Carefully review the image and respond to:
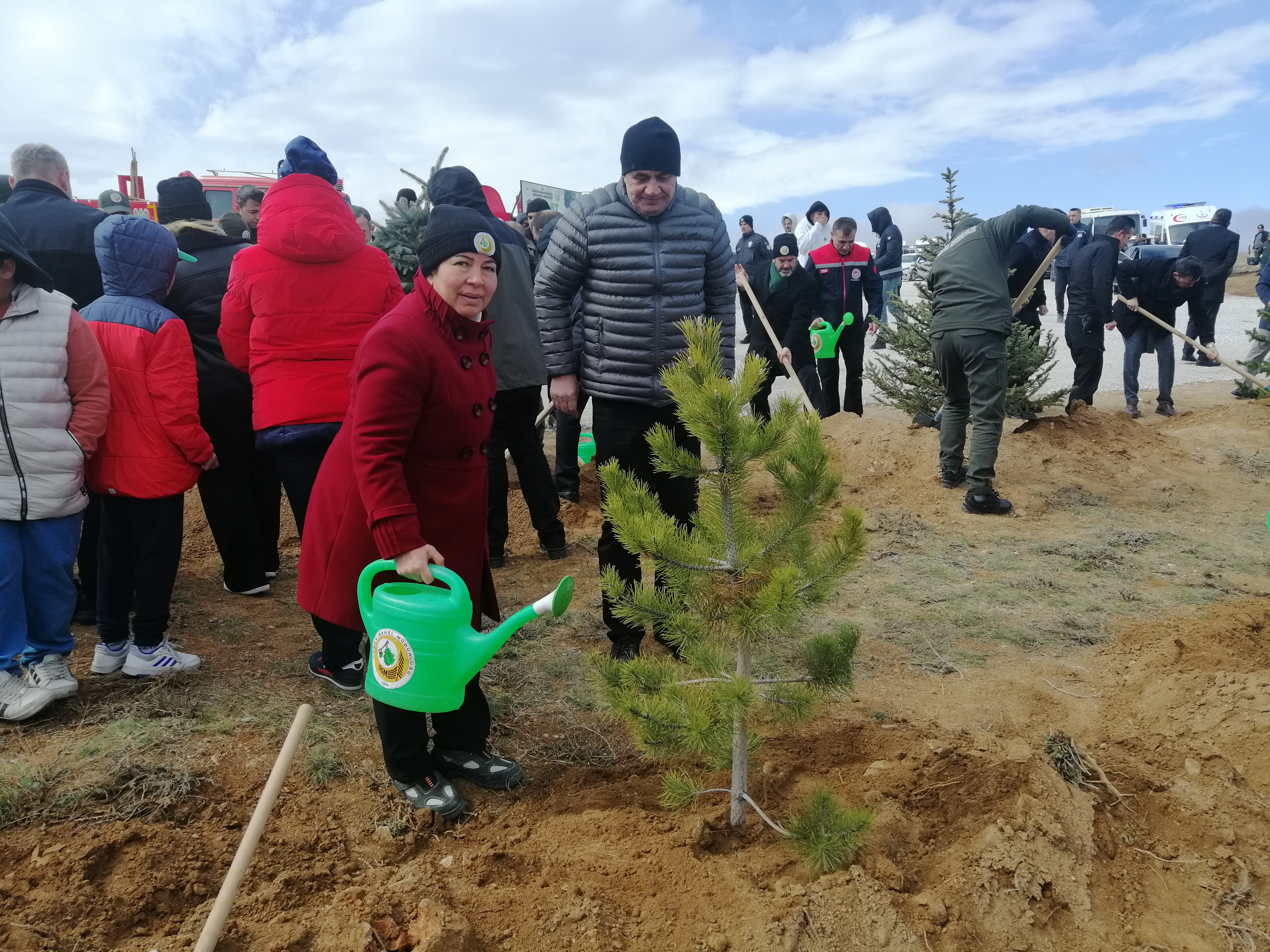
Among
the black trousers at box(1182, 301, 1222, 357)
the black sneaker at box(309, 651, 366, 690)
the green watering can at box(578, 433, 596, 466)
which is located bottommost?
the black sneaker at box(309, 651, 366, 690)

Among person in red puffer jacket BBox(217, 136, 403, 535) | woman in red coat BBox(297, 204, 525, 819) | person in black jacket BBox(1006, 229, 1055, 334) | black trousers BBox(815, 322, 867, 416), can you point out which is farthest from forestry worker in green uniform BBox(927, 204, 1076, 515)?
woman in red coat BBox(297, 204, 525, 819)

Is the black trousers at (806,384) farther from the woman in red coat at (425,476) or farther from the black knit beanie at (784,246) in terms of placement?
the woman in red coat at (425,476)

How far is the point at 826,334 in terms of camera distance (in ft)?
24.0

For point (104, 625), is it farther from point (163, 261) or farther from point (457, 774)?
point (457, 774)

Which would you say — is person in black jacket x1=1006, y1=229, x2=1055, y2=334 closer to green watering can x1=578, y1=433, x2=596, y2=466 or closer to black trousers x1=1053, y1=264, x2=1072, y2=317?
green watering can x1=578, y1=433, x2=596, y2=466

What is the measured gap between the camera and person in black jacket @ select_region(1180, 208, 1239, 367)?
9805mm

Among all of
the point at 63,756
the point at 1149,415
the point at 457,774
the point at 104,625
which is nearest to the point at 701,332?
the point at 457,774

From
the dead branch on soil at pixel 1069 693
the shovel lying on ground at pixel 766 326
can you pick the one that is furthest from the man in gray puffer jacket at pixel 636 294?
the shovel lying on ground at pixel 766 326

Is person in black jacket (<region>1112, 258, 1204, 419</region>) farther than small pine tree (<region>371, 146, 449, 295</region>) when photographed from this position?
Yes

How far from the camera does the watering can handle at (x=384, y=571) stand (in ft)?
6.62

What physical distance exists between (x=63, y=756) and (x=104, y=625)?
745 mm

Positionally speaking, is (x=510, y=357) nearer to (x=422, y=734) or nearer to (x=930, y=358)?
(x=422, y=734)

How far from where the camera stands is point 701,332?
6.40 feet

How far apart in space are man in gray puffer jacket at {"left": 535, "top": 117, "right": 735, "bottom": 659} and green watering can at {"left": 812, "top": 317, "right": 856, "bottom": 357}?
13.3ft
